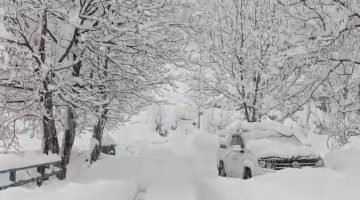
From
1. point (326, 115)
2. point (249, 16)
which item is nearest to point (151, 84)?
point (249, 16)

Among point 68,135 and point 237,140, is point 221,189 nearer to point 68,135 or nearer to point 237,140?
point 237,140

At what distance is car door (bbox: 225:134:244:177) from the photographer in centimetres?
1488

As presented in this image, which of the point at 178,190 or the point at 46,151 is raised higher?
the point at 46,151

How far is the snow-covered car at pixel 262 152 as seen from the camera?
13602mm

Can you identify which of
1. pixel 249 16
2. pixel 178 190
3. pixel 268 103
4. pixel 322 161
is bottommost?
pixel 178 190

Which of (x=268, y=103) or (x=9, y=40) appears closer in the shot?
(x=9, y=40)

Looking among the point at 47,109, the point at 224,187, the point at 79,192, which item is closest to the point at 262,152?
the point at 224,187

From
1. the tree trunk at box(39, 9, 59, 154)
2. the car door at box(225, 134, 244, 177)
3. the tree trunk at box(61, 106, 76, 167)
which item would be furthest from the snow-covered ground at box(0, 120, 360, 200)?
the tree trunk at box(39, 9, 59, 154)

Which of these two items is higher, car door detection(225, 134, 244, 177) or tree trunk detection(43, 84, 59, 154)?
tree trunk detection(43, 84, 59, 154)

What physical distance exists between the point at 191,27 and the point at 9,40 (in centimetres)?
558

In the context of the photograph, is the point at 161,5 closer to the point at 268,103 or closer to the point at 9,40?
the point at 9,40

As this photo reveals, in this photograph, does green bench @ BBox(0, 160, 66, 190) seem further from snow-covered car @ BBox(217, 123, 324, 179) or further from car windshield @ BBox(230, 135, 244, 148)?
car windshield @ BBox(230, 135, 244, 148)

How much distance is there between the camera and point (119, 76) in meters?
15.5

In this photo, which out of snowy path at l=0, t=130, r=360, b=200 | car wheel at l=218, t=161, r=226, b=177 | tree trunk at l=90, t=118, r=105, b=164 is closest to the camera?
snowy path at l=0, t=130, r=360, b=200
